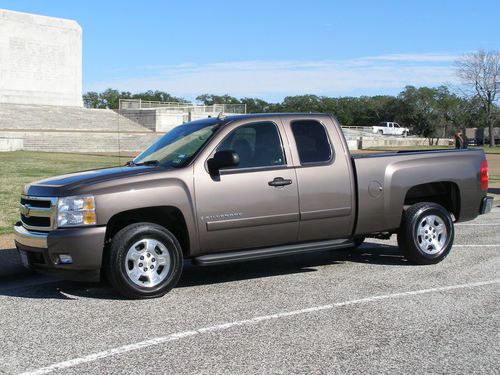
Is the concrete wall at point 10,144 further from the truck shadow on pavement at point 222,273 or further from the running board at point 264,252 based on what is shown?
the running board at point 264,252

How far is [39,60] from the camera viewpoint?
2309 inches

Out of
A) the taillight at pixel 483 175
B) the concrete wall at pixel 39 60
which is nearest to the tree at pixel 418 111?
the concrete wall at pixel 39 60

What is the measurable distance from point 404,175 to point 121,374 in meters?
4.58

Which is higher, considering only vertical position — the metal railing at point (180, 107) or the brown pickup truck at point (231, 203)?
the metal railing at point (180, 107)

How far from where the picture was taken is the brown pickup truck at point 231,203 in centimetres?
617

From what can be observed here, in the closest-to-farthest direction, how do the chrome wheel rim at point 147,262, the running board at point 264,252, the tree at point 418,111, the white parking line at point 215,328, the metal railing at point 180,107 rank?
1. the white parking line at point 215,328
2. the chrome wheel rim at point 147,262
3. the running board at point 264,252
4. the metal railing at point 180,107
5. the tree at point 418,111

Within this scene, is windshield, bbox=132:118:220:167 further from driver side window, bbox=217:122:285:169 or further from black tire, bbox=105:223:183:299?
black tire, bbox=105:223:183:299

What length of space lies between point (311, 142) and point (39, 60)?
184 ft

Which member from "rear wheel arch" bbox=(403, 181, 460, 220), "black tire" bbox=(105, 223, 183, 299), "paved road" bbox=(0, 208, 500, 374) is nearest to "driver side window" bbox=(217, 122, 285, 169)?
"black tire" bbox=(105, 223, 183, 299)

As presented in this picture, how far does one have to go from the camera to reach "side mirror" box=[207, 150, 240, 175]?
6.51 metres

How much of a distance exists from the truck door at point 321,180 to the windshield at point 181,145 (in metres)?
0.92

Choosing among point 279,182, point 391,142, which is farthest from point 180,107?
point 279,182

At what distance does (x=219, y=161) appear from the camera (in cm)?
654

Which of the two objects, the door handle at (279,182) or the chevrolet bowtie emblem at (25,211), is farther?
the door handle at (279,182)
